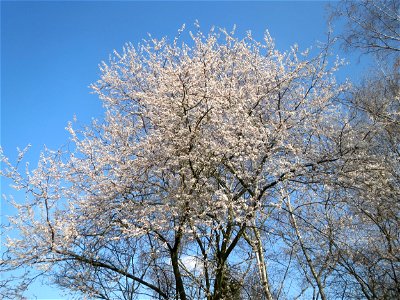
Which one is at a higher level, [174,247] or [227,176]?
[227,176]

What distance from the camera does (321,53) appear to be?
8398 mm

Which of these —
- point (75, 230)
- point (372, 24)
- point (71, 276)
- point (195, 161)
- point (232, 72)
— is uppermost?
point (232, 72)

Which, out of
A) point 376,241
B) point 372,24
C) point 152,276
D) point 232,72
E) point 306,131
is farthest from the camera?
point 376,241

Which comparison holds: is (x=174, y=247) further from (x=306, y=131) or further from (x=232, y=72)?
(x=232, y=72)

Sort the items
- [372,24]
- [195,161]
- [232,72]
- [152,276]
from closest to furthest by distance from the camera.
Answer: [195,161] < [372,24] < [232,72] < [152,276]

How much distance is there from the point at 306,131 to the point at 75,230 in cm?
490

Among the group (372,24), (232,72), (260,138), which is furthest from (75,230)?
(372,24)

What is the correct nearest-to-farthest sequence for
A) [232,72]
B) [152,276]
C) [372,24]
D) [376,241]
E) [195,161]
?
[195,161]
[372,24]
[232,72]
[152,276]
[376,241]

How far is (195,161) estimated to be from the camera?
6996 millimetres

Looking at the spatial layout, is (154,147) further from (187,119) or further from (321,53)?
(321,53)

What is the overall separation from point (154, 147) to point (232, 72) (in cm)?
290

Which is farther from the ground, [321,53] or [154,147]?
[321,53]

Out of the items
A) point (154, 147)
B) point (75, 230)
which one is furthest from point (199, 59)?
point (75, 230)

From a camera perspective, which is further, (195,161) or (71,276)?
(71,276)
